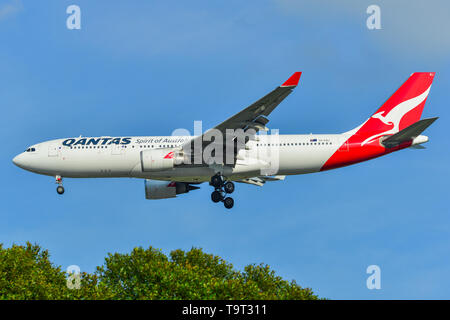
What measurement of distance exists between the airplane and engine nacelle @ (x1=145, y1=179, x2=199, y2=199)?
2515mm

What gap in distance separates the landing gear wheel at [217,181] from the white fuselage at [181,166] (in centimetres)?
35

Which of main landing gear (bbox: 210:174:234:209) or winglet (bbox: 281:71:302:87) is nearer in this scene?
winglet (bbox: 281:71:302:87)

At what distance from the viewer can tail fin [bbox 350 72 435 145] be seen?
124ft

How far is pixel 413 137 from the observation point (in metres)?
35.8

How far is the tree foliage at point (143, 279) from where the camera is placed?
37562 millimetres

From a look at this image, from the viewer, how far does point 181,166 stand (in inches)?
1407

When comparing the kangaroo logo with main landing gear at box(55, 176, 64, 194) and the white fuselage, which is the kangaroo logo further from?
main landing gear at box(55, 176, 64, 194)

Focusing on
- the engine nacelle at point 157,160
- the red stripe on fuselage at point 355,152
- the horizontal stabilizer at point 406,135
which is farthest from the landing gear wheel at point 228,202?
the horizontal stabilizer at point 406,135

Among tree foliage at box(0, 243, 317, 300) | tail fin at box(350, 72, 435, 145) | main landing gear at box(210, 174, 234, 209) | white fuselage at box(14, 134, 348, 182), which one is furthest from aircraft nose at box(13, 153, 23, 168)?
tail fin at box(350, 72, 435, 145)

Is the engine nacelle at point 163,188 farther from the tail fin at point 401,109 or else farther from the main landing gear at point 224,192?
the tail fin at point 401,109
